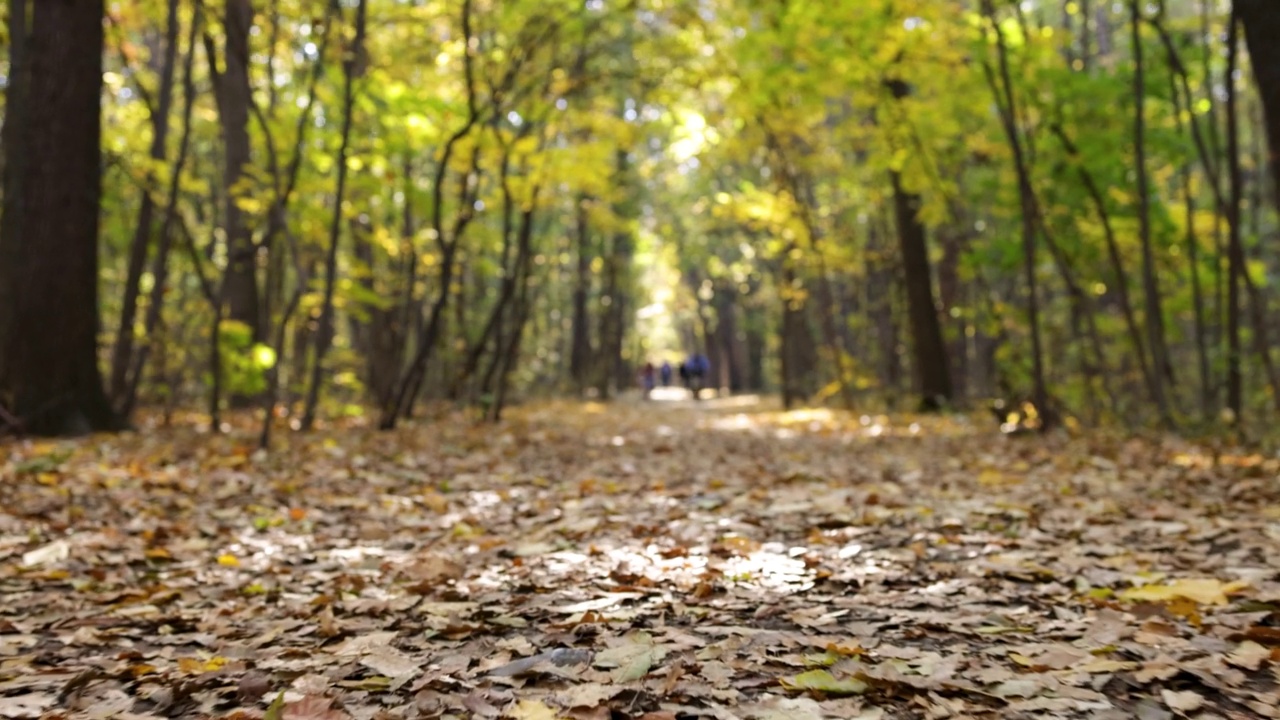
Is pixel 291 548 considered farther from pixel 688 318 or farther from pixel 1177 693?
pixel 688 318

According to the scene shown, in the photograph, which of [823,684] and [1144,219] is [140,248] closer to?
[823,684]

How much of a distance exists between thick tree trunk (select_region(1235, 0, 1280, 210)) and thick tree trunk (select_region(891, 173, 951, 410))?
8.28 m

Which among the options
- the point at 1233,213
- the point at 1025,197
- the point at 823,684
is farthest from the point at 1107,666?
the point at 1233,213

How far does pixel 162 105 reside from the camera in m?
9.23

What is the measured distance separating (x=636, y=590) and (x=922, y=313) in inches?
443

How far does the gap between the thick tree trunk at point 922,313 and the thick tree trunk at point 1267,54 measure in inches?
326

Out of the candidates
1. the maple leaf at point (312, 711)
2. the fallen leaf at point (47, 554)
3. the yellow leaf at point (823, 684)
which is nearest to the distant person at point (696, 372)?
the fallen leaf at point (47, 554)

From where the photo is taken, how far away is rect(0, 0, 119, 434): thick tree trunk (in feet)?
24.4

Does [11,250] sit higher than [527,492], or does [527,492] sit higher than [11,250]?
[11,250]

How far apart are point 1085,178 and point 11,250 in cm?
1009

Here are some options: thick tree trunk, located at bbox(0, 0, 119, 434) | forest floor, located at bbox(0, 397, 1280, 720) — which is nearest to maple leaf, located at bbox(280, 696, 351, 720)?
forest floor, located at bbox(0, 397, 1280, 720)

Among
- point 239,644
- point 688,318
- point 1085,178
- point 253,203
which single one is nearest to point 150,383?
point 253,203

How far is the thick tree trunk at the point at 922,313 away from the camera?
44.7ft

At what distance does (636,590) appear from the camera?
133 inches
